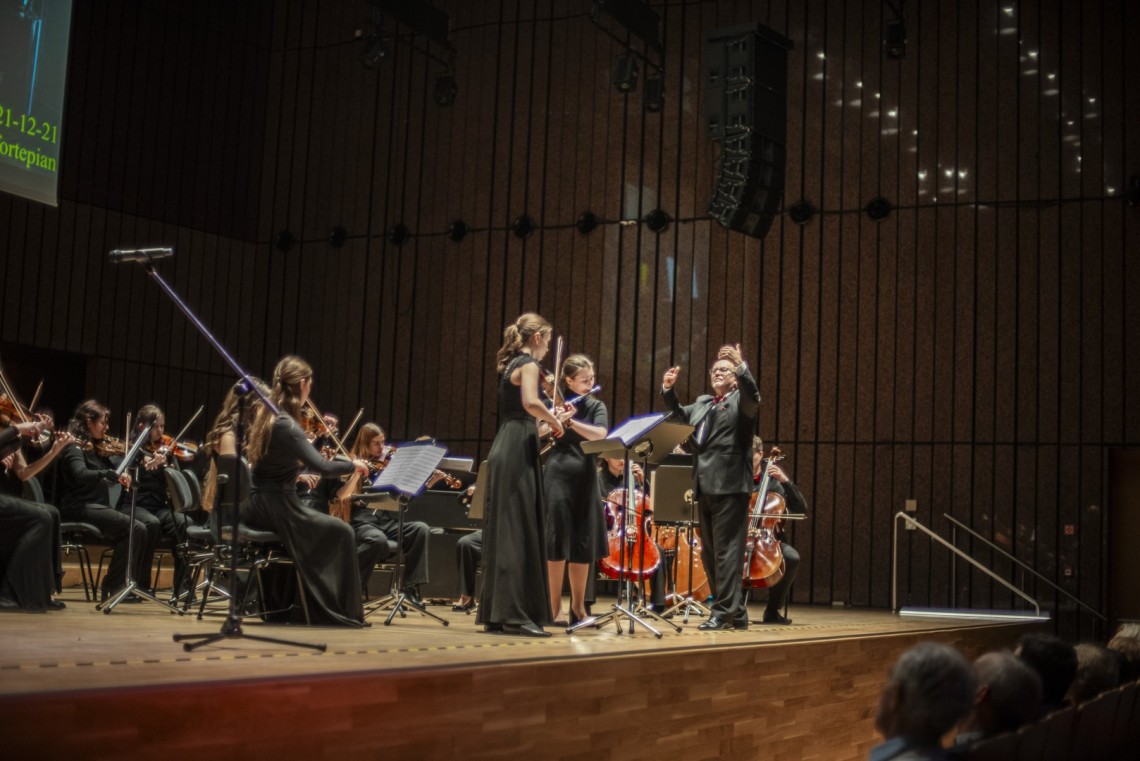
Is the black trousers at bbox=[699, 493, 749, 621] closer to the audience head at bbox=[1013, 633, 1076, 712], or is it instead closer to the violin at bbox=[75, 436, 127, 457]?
the audience head at bbox=[1013, 633, 1076, 712]

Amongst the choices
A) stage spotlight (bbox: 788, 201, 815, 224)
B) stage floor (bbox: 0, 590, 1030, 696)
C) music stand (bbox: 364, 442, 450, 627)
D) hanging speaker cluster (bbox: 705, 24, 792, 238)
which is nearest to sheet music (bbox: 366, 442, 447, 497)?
music stand (bbox: 364, 442, 450, 627)

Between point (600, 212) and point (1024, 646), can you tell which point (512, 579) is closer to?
point (1024, 646)

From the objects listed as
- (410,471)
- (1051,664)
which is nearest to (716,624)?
(410,471)

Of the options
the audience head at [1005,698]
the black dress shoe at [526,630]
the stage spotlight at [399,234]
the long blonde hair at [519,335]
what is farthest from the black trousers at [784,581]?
the stage spotlight at [399,234]

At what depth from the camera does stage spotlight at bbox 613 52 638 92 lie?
34.5 feet

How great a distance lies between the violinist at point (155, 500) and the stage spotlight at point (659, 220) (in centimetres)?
515

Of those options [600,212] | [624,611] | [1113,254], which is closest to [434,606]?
[624,611]

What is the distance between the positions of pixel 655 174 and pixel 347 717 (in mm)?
8851

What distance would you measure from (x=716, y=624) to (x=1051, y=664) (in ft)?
8.38

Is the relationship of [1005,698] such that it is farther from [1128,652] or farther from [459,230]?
[459,230]

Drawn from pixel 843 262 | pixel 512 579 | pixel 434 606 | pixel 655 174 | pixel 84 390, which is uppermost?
pixel 655 174

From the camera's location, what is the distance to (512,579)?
487 cm

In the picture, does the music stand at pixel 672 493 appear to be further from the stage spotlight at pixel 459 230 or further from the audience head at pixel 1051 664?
the stage spotlight at pixel 459 230

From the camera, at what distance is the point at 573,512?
17.7 feet
